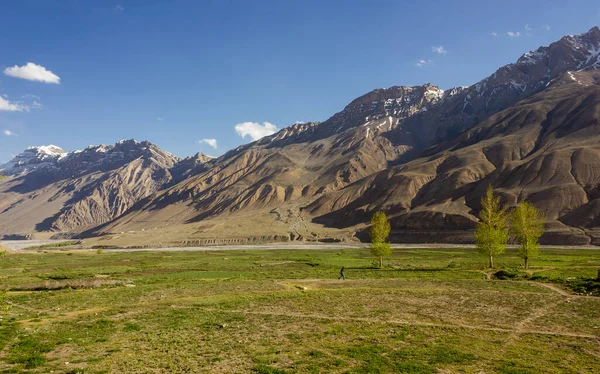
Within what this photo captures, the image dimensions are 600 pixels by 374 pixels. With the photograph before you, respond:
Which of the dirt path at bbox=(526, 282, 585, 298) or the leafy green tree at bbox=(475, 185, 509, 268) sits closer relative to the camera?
the dirt path at bbox=(526, 282, 585, 298)

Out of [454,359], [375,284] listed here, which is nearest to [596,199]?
[375,284]

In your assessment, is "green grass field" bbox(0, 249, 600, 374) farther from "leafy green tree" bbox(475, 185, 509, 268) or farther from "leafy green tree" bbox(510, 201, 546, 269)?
"leafy green tree" bbox(475, 185, 509, 268)

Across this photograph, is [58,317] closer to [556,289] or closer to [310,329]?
[310,329]

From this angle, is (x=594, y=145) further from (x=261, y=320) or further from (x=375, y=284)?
(x=261, y=320)

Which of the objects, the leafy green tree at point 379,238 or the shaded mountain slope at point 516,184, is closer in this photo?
the leafy green tree at point 379,238

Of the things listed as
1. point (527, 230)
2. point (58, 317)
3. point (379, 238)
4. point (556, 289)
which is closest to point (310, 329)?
point (58, 317)

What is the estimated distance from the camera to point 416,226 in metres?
158

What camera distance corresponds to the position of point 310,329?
76.4 ft

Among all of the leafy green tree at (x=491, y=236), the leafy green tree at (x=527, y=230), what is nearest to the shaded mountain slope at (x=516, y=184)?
the leafy green tree at (x=491, y=236)

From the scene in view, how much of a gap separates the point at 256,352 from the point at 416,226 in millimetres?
148088

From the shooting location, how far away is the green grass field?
17.2 metres

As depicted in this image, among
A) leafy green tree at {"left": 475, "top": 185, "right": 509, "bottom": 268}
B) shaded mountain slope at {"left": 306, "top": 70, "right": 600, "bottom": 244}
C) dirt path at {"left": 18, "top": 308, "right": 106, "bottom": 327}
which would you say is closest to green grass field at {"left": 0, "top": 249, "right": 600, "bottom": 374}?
dirt path at {"left": 18, "top": 308, "right": 106, "bottom": 327}

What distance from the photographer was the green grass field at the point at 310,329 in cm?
1719

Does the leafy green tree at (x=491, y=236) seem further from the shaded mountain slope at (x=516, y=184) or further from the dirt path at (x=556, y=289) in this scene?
the shaded mountain slope at (x=516, y=184)
